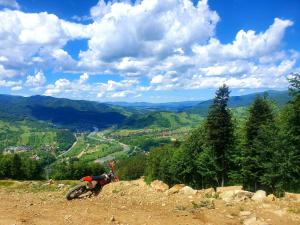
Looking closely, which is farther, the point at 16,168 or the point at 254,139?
the point at 16,168

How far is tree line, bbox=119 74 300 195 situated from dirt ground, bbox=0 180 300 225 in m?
15.2

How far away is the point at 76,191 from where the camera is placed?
1066 inches

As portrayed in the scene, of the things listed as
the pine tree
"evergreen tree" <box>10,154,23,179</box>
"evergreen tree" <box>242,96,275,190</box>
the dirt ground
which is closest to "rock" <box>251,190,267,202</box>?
the dirt ground

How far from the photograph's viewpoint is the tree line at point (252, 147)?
41.0 m

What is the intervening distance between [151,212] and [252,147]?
32659 millimetres

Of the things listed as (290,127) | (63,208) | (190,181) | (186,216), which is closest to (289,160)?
(290,127)

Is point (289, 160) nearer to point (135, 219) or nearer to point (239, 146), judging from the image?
point (239, 146)

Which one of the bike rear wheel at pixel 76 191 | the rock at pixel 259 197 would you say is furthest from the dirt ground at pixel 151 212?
the bike rear wheel at pixel 76 191

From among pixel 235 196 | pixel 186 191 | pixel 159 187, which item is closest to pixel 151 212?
pixel 186 191

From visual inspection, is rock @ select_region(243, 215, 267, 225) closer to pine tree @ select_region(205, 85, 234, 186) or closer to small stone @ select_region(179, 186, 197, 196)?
small stone @ select_region(179, 186, 197, 196)

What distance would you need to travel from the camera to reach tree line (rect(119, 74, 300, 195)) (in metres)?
41.0

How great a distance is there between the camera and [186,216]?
765 inches

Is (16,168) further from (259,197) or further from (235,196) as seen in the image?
(259,197)

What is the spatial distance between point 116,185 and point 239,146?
27928 mm
